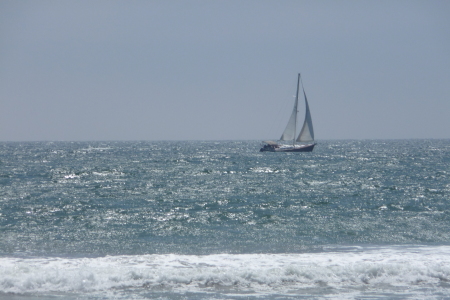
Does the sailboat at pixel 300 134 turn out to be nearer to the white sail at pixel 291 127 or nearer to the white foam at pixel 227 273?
the white sail at pixel 291 127

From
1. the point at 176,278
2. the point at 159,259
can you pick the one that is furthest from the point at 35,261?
the point at 176,278

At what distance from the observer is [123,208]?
83.7 ft

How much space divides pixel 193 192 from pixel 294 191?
650 centimetres

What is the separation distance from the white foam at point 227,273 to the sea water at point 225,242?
0.03m

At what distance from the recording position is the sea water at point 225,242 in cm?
1205

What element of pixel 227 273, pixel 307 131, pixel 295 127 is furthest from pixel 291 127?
pixel 227 273

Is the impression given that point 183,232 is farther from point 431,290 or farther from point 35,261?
point 431,290

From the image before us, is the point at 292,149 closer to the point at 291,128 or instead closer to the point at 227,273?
the point at 291,128

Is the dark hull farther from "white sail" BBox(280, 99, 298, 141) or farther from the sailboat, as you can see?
"white sail" BBox(280, 99, 298, 141)

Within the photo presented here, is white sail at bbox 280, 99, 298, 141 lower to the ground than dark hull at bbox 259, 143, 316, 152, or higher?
higher

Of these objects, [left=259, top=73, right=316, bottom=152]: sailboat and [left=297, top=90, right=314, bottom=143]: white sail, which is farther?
[left=259, top=73, right=316, bottom=152]: sailboat

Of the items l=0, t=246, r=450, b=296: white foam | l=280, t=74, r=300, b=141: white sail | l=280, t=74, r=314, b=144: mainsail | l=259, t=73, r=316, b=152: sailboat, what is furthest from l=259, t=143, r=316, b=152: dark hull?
l=0, t=246, r=450, b=296: white foam

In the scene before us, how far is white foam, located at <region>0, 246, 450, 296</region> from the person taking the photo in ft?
39.5

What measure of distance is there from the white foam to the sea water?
0.03 meters
